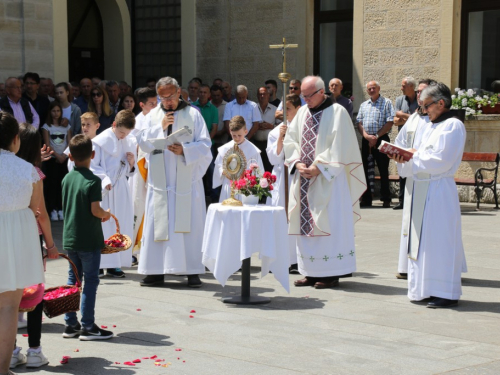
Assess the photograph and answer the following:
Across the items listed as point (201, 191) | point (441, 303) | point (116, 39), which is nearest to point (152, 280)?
point (201, 191)

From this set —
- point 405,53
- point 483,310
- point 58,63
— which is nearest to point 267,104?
point 405,53

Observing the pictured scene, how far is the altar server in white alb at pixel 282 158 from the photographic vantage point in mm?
9353

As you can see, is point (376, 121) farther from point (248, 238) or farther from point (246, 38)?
point (248, 238)

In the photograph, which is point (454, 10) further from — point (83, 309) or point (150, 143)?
point (83, 309)

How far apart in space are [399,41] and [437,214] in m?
8.83

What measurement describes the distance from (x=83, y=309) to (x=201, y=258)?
2442 millimetres

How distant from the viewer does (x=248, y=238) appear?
7.66 meters

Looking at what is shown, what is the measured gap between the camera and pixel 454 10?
15.5 m

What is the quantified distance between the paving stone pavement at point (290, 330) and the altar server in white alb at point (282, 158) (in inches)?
16.2

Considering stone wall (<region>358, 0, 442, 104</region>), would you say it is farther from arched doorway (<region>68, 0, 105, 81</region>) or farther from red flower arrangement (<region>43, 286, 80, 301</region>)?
red flower arrangement (<region>43, 286, 80, 301</region>)

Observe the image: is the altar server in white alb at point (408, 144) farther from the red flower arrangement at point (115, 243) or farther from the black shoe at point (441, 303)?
the red flower arrangement at point (115, 243)

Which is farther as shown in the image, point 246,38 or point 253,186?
point 246,38

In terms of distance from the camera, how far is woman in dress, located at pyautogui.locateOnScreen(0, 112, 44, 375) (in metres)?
5.24

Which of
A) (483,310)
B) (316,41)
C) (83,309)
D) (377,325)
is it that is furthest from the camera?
(316,41)
